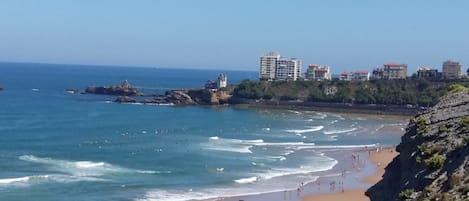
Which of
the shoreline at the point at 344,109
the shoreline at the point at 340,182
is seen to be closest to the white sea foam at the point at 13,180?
the shoreline at the point at 340,182

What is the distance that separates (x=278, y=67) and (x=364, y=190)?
133387mm

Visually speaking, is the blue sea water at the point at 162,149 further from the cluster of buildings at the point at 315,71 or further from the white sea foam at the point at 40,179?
the cluster of buildings at the point at 315,71

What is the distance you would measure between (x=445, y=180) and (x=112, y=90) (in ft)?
384

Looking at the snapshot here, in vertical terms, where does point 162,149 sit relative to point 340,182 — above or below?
Answer: above

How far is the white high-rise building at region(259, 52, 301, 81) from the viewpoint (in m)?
170

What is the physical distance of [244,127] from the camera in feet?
244

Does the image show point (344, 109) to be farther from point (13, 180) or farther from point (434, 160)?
point (434, 160)

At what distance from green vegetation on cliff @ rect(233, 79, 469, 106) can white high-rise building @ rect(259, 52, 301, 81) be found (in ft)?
164

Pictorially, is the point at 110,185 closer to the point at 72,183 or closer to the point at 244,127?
the point at 72,183

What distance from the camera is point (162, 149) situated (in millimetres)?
53844

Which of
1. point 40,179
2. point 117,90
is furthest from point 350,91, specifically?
point 40,179

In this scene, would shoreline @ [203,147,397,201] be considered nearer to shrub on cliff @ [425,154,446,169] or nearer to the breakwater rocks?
shrub on cliff @ [425,154,446,169]

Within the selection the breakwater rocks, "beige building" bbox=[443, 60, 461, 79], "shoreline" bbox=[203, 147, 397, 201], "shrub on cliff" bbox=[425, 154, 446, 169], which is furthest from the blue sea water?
"beige building" bbox=[443, 60, 461, 79]

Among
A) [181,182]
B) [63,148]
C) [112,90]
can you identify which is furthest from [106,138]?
[112,90]
